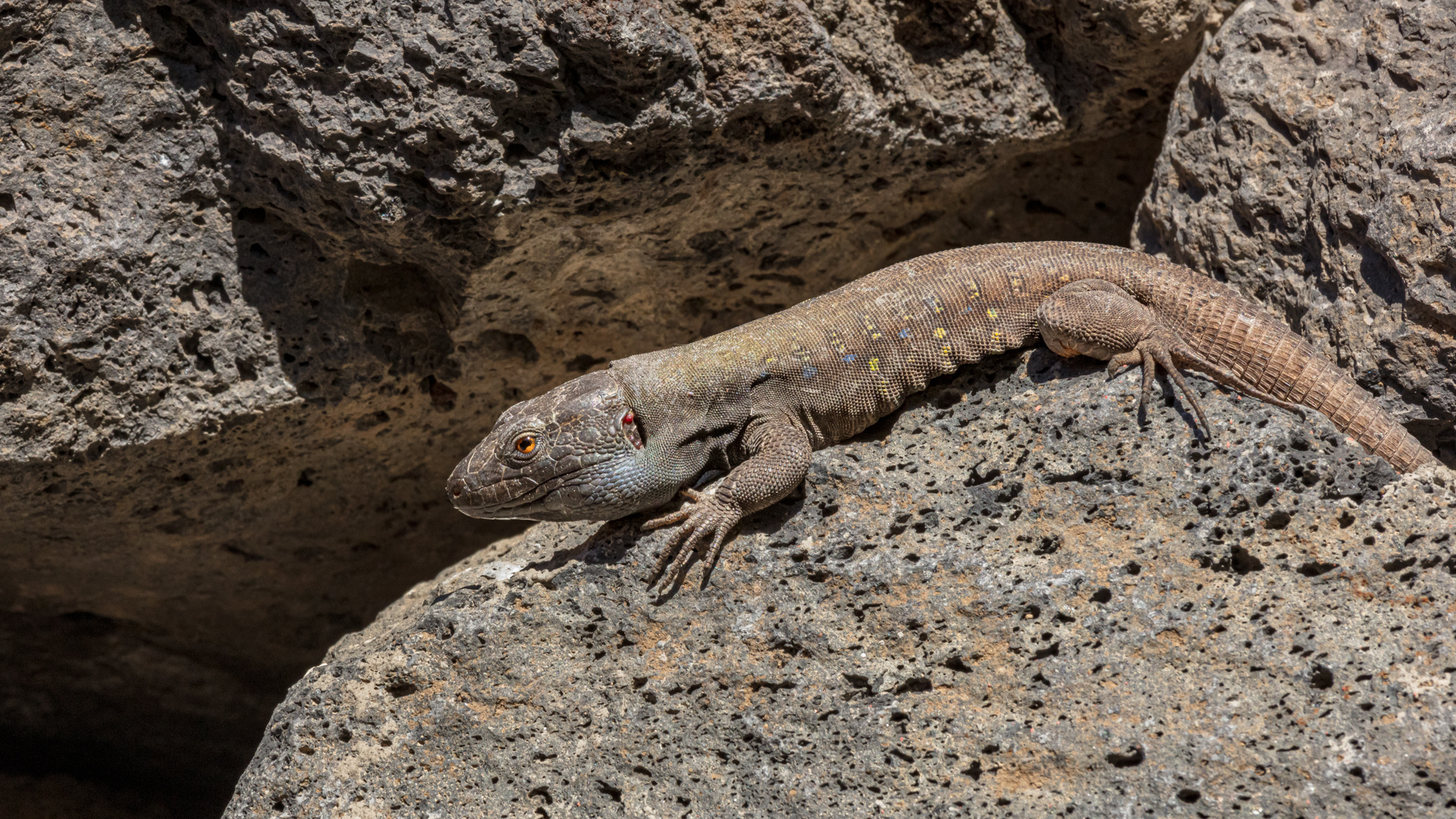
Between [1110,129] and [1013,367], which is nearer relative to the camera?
[1013,367]

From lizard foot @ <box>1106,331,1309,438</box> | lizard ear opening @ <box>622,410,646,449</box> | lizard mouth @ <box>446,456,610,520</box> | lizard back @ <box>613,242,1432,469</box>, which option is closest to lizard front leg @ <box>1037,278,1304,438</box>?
lizard foot @ <box>1106,331,1309,438</box>

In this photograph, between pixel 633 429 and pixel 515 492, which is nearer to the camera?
pixel 515 492

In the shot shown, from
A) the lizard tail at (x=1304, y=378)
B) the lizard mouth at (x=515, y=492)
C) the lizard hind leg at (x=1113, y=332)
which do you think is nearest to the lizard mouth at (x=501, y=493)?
the lizard mouth at (x=515, y=492)

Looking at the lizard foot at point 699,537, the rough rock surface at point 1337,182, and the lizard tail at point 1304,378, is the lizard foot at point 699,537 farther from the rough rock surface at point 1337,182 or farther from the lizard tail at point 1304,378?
the rough rock surface at point 1337,182

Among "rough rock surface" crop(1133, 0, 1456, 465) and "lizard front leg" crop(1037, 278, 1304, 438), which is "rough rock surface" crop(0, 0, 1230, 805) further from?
"lizard front leg" crop(1037, 278, 1304, 438)

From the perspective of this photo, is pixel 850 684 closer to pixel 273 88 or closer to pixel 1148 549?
pixel 1148 549

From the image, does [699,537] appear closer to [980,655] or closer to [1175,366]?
[980,655]

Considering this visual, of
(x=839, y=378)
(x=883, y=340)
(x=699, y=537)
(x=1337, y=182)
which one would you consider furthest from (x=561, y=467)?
(x=1337, y=182)

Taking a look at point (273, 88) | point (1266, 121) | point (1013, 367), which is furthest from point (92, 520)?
point (1266, 121)
